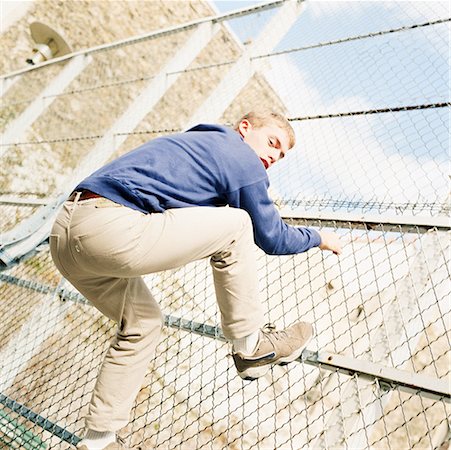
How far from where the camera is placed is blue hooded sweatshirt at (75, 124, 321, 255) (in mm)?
1361

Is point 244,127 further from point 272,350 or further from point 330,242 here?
point 272,350

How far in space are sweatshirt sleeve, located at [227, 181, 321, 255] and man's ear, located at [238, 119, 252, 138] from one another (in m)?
0.28

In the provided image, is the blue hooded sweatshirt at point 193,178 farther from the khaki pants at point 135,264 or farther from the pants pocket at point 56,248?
the pants pocket at point 56,248

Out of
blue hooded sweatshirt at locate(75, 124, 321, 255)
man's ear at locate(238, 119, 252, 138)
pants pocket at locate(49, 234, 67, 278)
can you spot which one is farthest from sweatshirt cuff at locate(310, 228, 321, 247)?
pants pocket at locate(49, 234, 67, 278)

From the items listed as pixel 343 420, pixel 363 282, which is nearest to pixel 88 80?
pixel 363 282

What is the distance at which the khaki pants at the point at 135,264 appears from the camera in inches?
51.0

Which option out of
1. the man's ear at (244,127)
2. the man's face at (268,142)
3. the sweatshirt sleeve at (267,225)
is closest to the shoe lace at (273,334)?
the sweatshirt sleeve at (267,225)

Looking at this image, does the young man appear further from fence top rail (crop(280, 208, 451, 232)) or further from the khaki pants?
fence top rail (crop(280, 208, 451, 232))

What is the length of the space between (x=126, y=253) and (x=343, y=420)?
3.48 feet

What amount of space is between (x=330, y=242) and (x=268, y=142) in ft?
1.56

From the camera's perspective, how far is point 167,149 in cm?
145

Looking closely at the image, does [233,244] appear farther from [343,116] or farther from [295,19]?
[295,19]

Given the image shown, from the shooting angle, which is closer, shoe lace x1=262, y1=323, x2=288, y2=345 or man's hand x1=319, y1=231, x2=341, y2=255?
shoe lace x1=262, y1=323, x2=288, y2=345

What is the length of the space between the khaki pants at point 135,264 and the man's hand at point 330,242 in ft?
1.21
